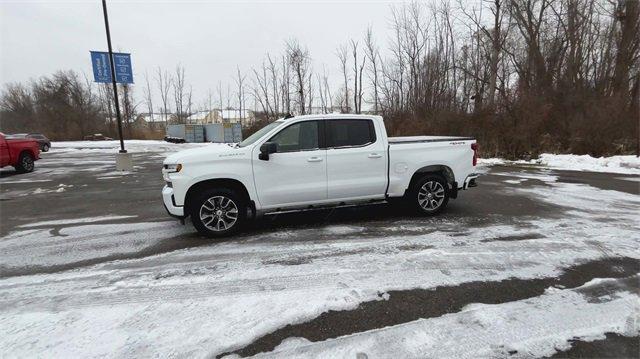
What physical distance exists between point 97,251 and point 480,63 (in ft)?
107

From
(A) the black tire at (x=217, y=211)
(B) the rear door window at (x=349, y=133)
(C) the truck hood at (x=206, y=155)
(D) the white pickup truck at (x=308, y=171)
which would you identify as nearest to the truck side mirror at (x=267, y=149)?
(D) the white pickup truck at (x=308, y=171)

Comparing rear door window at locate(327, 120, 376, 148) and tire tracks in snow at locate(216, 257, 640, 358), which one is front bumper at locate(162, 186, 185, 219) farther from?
tire tracks in snow at locate(216, 257, 640, 358)

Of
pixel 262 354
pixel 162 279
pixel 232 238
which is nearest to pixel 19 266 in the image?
pixel 162 279

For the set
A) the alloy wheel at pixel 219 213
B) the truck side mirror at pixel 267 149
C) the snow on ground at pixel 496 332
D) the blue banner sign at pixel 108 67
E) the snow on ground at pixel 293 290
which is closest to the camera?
the snow on ground at pixel 496 332

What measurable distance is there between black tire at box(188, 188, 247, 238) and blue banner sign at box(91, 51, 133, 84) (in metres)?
12.7

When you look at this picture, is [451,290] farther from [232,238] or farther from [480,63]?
[480,63]

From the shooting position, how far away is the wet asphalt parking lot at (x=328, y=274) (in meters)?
3.03

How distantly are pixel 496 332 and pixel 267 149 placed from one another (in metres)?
3.84

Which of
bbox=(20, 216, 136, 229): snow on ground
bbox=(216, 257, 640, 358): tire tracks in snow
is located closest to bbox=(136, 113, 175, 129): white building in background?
bbox=(20, 216, 136, 229): snow on ground

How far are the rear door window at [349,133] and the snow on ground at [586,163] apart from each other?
11299mm

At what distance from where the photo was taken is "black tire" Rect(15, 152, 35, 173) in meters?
15.0

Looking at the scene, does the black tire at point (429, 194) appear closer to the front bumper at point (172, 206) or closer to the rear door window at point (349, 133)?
the rear door window at point (349, 133)

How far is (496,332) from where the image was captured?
3064 mm

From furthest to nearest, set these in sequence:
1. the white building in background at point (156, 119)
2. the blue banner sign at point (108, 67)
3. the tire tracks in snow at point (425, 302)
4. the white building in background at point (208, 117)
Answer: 1. the white building in background at point (208, 117)
2. the white building in background at point (156, 119)
3. the blue banner sign at point (108, 67)
4. the tire tracks in snow at point (425, 302)
